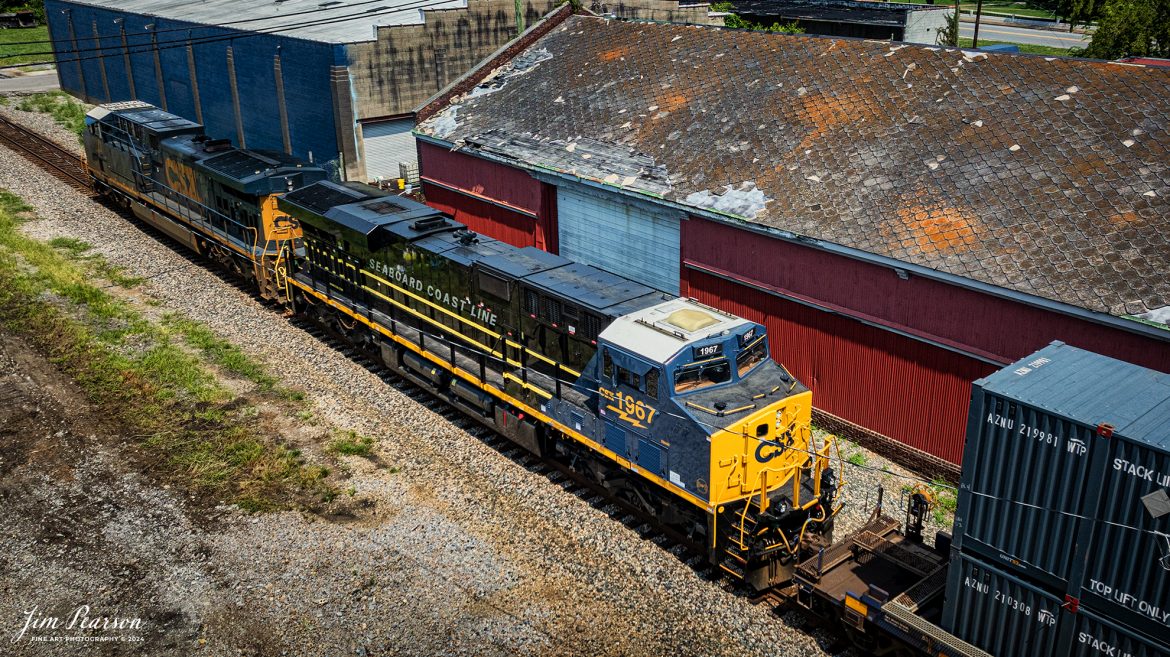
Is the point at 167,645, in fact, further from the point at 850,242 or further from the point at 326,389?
the point at 850,242

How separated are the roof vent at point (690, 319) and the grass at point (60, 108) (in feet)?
134

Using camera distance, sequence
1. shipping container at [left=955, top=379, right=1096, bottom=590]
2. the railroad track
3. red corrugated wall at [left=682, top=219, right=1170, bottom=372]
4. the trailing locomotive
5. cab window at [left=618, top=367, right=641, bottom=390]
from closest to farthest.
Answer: shipping container at [left=955, top=379, right=1096, bottom=590] → cab window at [left=618, top=367, right=641, bottom=390] → red corrugated wall at [left=682, top=219, right=1170, bottom=372] → the trailing locomotive → the railroad track

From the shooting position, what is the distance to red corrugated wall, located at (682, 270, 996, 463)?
55.6 ft

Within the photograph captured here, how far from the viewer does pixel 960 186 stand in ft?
57.9

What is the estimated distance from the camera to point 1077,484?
9.84 meters

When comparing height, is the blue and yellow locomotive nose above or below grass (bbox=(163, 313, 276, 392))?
above

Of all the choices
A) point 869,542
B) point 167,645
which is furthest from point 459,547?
point 869,542

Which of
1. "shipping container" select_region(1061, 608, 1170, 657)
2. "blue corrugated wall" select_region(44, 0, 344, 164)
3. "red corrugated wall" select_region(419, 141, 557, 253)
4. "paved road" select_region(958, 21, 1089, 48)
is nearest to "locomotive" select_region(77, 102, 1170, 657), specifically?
"shipping container" select_region(1061, 608, 1170, 657)

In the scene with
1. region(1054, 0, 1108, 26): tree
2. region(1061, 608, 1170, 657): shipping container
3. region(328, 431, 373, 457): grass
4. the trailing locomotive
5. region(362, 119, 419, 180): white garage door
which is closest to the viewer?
region(1061, 608, 1170, 657): shipping container

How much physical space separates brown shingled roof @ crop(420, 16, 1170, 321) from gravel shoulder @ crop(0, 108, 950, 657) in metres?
4.93

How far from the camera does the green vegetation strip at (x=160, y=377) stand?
17328mm

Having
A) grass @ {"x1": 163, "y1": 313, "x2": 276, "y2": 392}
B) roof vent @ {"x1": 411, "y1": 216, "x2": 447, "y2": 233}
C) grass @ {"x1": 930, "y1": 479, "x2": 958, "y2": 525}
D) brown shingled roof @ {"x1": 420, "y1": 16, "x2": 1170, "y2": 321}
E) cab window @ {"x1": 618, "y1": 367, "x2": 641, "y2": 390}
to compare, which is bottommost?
grass @ {"x1": 930, "y1": 479, "x2": 958, "y2": 525}

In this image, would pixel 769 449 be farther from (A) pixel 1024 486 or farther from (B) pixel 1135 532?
(B) pixel 1135 532

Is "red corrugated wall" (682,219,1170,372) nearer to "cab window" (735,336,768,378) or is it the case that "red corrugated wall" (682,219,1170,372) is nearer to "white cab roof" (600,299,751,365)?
"cab window" (735,336,768,378)
